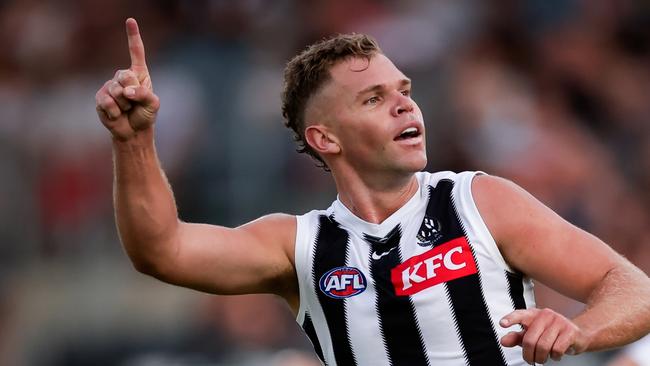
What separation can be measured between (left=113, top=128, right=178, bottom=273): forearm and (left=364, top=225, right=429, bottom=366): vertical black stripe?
2.71 feet

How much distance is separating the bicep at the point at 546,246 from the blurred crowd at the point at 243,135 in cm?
351

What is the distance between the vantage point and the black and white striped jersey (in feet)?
15.2

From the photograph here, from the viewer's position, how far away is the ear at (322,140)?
5.24 m

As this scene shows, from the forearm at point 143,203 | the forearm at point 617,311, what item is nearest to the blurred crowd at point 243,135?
the forearm at point 143,203

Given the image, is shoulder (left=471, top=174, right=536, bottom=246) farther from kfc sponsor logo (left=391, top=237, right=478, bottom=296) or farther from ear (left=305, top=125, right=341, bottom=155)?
ear (left=305, top=125, right=341, bottom=155)

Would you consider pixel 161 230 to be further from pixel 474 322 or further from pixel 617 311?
pixel 617 311

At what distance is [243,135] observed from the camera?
30.5 feet

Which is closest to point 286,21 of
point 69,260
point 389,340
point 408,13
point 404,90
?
point 408,13

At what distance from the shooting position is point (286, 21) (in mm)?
10516

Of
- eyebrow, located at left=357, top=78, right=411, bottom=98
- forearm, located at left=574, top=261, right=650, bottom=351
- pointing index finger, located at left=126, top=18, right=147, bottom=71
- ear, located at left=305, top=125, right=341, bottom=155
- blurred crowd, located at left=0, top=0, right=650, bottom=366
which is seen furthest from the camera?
blurred crowd, located at left=0, top=0, right=650, bottom=366

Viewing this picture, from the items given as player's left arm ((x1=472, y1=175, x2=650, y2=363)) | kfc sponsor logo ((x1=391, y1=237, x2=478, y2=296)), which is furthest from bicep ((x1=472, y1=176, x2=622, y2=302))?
kfc sponsor logo ((x1=391, y1=237, x2=478, y2=296))

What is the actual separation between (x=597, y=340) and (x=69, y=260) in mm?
5992

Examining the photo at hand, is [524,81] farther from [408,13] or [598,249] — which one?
[598,249]

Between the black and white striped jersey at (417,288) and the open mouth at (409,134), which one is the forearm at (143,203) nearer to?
the black and white striped jersey at (417,288)
